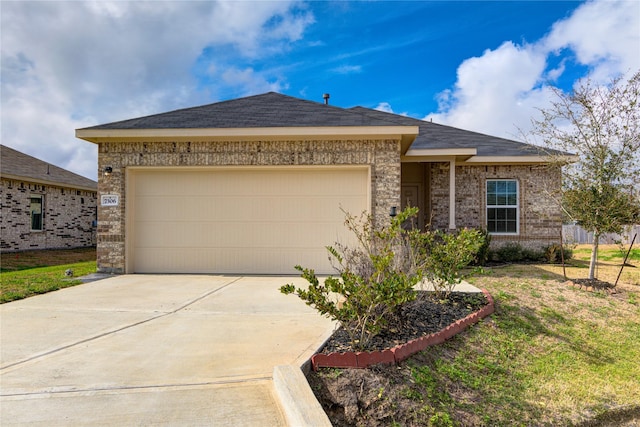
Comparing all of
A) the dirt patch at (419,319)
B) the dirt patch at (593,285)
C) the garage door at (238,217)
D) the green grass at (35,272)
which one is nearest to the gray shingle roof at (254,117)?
the garage door at (238,217)

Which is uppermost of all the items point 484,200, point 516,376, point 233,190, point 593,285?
point 233,190

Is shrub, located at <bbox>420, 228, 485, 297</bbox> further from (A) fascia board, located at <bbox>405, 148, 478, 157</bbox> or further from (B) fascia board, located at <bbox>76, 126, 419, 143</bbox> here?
(A) fascia board, located at <bbox>405, 148, 478, 157</bbox>

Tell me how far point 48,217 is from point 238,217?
1141 centimetres

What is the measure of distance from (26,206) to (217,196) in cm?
1047

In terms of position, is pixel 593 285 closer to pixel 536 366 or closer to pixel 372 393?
pixel 536 366

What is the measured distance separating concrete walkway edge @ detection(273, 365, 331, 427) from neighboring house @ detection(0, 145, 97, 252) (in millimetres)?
15067

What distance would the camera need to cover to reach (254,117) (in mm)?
9531

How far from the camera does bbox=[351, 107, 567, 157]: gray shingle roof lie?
1156 centimetres

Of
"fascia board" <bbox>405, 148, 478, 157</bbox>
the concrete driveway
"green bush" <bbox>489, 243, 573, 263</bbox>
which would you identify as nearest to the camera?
the concrete driveway

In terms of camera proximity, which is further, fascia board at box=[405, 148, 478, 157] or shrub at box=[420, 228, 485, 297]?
fascia board at box=[405, 148, 478, 157]

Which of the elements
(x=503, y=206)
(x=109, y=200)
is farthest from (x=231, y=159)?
(x=503, y=206)

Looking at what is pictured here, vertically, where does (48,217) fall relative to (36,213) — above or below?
below

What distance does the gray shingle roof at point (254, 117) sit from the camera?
9.02 meters

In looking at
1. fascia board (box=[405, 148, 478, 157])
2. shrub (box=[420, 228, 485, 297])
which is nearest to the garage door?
fascia board (box=[405, 148, 478, 157])
